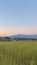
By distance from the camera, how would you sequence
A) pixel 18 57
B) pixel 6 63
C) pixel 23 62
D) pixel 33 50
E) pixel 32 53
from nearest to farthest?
pixel 6 63, pixel 23 62, pixel 18 57, pixel 32 53, pixel 33 50

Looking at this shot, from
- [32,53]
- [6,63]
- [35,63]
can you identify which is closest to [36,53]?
[32,53]

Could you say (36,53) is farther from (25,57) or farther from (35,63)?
(35,63)

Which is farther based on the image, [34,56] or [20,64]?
[34,56]

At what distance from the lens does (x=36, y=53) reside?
10000 mm

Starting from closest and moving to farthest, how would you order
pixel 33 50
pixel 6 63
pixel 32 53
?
pixel 6 63
pixel 32 53
pixel 33 50

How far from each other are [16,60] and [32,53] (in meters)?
1.49

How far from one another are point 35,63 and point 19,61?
955 mm

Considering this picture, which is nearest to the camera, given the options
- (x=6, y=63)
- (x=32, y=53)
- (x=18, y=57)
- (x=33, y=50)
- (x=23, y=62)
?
(x=6, y=63)

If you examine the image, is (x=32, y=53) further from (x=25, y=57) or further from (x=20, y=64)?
(x=20, y=64)

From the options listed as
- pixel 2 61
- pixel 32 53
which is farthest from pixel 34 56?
pixel 2 61

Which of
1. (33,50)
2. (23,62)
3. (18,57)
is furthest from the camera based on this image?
(33,50)

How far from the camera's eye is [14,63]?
8188 mm

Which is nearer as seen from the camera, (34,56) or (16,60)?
(16,60)

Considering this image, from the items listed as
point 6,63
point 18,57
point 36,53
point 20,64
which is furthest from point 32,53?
point 6,63
